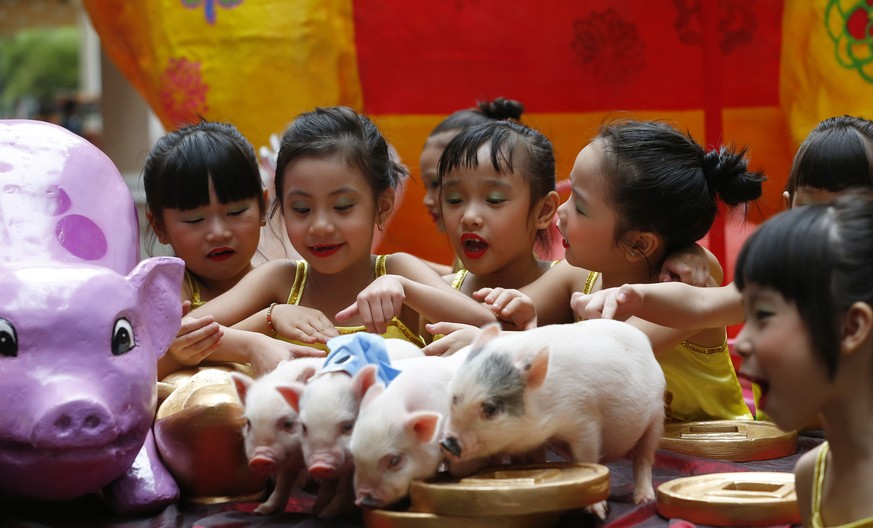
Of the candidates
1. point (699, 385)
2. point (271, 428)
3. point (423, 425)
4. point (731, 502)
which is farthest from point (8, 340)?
point (699, 385)

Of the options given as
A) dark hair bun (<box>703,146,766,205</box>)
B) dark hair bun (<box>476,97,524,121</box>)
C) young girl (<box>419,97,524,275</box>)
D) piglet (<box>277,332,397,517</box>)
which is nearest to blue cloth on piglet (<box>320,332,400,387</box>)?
piglet (<box>277,332,397,517</box>)

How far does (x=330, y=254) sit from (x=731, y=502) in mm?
1088

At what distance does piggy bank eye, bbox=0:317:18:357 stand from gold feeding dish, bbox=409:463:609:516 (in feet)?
2.00

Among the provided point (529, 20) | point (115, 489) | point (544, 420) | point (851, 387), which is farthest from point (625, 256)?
point (529, 20)

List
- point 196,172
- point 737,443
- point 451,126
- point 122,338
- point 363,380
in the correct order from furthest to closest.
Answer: point 451,126, point 196,172, point 737,443, point 122,338, point 363,380

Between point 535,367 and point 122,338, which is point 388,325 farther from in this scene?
point 535,367

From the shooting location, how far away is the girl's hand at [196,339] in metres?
1.87

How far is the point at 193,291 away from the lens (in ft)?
7.96

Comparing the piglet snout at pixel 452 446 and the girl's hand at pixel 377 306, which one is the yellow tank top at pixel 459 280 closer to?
the girl's hand at pixel 377 306

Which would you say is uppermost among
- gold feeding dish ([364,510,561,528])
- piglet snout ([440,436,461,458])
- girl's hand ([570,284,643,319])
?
girl's hand ([570,284,643,319])

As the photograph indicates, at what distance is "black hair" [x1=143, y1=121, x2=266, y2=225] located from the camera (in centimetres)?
229

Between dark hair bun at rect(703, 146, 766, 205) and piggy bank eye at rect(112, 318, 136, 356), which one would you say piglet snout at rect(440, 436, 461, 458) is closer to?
piggy bank eye at rect(112, 318, 136, 356)

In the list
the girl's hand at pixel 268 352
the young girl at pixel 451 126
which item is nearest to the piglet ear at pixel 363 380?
the girl's hand at pixel 268 352

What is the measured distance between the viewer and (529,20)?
132 inches
